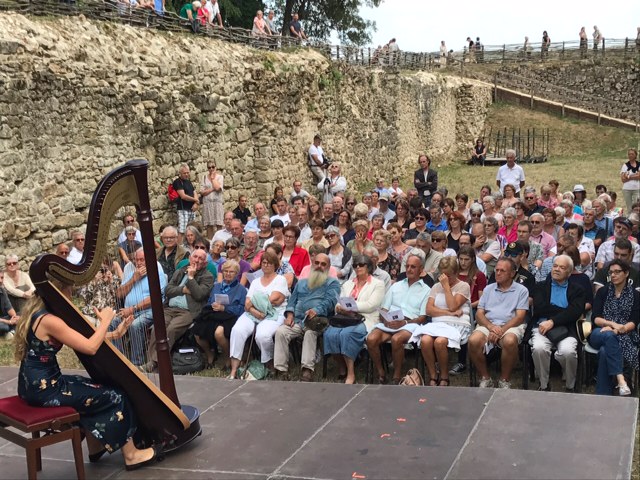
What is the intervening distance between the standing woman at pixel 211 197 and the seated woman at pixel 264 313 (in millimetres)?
5990

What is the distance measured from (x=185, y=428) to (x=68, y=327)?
1125 millimetres

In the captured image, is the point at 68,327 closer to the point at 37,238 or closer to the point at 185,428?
the point at 185,428

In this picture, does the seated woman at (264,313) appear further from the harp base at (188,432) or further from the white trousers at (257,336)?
the harp base at (188,432)

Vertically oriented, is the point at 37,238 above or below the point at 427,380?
above

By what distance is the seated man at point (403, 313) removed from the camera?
7773 mm

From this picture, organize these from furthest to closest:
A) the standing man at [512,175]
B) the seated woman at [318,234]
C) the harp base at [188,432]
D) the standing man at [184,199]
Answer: the standing man at [512,175] → the standing man at [184,199] → the seated woman at [318,234] → the harp base at [188,432]

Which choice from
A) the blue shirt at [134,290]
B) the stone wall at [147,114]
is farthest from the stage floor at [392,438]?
the stone wall at [147,114]

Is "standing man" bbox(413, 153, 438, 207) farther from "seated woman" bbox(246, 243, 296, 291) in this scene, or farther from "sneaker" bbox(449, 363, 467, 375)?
"sneaker" bbox(449, 363, 467, 375)

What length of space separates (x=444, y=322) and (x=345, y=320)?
2.93ft

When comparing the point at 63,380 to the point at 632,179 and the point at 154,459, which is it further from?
the point at 632,179

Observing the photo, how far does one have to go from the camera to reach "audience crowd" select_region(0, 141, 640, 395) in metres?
7.41

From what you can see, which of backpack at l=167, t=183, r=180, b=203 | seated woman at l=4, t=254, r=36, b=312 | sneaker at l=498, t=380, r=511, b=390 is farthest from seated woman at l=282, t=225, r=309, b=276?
backpack at l=167, t=183, r=180, b=203

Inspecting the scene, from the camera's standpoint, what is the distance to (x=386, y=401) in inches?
266

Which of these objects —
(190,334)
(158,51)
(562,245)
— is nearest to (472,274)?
(562,245)
